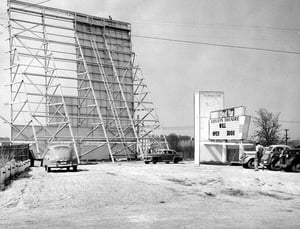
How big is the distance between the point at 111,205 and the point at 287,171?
14683 mm

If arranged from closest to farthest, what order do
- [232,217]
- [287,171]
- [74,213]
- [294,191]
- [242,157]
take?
[232,217] → [74,213] → [294,191] → [287,171] → [242,157]

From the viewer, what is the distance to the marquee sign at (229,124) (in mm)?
30969

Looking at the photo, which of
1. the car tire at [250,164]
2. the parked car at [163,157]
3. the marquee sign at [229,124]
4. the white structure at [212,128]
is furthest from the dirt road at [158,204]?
the parked car at [163,157]

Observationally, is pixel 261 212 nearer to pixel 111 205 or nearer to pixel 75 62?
pixel 111 205

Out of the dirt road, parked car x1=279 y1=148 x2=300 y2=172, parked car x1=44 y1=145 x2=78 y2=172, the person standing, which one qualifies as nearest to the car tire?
the person standing

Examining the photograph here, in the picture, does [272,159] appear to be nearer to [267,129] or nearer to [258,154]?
[258,154]

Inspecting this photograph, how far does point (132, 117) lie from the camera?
2167 inches

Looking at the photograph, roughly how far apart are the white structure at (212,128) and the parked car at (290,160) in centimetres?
761

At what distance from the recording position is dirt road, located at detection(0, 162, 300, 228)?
10227 millimetres

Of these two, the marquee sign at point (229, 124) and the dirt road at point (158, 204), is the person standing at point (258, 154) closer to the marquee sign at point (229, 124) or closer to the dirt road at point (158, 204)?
the dirt road at point (158, 204)

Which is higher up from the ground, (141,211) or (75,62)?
(75,62)

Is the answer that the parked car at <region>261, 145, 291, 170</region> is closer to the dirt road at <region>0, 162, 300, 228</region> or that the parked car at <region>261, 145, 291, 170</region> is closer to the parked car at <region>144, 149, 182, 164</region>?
the dirt road at <region>0, 162, 300, 228</region>

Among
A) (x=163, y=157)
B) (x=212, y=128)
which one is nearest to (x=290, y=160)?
(x=212, y=128)

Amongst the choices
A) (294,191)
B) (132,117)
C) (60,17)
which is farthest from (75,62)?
(294,191)
